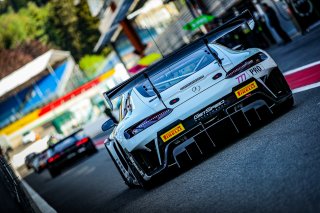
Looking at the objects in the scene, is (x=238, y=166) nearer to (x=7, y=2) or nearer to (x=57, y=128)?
(x=57, y=128)

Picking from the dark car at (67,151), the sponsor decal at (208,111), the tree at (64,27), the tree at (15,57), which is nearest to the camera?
the sponsor decal at (208,111)

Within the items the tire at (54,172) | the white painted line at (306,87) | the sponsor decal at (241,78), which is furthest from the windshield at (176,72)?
the tire at (54,172)

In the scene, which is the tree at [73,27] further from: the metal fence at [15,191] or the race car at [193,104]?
the race car at [193,104]

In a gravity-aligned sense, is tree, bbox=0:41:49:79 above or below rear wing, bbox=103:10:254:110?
above

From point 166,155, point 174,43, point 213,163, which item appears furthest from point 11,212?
point 174,43

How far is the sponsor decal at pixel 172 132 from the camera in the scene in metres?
6.10

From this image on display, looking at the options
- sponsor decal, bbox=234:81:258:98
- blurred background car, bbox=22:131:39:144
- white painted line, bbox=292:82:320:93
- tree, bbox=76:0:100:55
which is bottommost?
white painted line, bbox=292:82:320:93

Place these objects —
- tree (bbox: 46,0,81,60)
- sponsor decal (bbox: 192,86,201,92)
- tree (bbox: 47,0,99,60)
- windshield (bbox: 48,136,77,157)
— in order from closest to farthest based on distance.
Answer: sponsor decal (bbox: 192,86,201,92) < windshield (bbox: 48,136,77,157) < tree (bbox: 47,0,99,60) < tree (bbox: 46,0,81,60)

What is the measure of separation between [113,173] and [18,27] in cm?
8718

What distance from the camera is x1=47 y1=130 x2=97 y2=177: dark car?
18141 mm

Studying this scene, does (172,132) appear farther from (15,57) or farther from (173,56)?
(15,57)

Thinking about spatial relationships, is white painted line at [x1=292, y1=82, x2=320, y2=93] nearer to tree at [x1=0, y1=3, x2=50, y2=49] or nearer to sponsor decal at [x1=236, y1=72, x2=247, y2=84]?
sponsor decal at [x1=236, y1=72, x2=247, y2=84]

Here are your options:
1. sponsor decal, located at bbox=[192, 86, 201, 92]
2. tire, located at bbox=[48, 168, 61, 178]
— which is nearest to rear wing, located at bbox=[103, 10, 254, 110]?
sponsor decal, located at bbox=[192, 86, 201, 92]

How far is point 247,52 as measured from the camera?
22.1 feet
